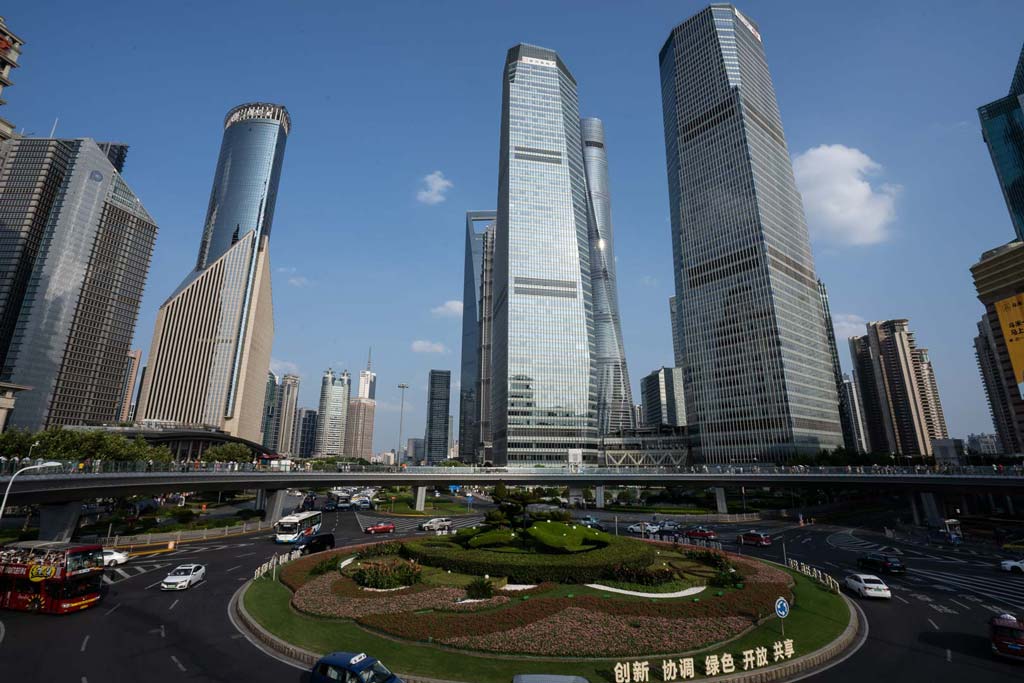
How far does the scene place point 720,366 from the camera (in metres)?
158

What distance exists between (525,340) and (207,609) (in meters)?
142

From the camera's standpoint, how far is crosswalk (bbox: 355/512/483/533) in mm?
70500

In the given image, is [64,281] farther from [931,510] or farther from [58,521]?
[931,510]

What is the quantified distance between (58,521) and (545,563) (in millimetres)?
49358

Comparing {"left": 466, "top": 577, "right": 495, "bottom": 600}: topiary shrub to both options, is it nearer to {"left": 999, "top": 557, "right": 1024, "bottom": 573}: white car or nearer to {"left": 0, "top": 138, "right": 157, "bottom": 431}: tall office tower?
{"left": 999, "top": 557, "right": 1024, "bottom": 573}: white car

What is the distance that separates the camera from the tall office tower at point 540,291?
16638 cm

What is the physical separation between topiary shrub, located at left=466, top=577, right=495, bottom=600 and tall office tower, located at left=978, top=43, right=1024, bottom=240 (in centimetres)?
21442

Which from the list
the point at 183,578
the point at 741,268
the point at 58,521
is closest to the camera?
the point at 183,578

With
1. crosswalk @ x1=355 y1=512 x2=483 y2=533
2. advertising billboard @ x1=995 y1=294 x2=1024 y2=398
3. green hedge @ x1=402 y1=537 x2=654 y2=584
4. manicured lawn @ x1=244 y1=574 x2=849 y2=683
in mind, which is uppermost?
advertising billboard @ x1=995 y1=294 x2=1024 y2=398

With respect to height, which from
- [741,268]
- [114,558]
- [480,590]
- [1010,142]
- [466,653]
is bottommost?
[114,558]

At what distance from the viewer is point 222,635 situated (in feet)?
83.1

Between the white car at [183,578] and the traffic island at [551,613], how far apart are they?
4978 mm

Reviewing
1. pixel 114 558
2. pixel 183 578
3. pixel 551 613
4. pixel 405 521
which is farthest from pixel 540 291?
pixel 551 613

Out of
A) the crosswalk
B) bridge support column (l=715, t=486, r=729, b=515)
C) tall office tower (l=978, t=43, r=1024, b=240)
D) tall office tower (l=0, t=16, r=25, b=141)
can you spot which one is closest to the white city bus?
the crosswalk
